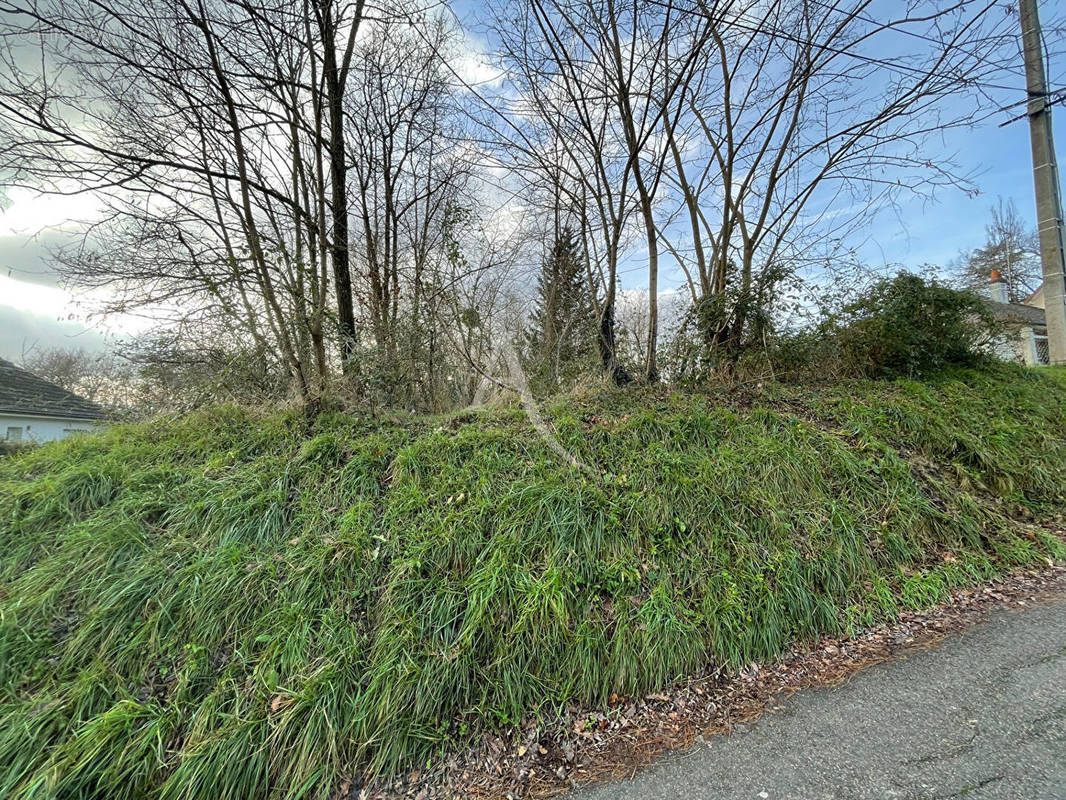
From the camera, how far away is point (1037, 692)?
1.76 metres

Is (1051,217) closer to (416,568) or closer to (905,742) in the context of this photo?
(905,742)

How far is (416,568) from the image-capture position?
7.19 feet

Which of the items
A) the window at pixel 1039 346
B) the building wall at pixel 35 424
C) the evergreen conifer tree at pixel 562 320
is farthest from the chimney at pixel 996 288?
the building wall at pixel 35 424

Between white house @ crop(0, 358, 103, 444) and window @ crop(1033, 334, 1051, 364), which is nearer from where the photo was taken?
white house @ crop(0, 358, 103, 444)

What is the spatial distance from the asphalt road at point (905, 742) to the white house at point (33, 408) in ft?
45.4

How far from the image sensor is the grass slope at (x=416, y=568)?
1.63 meters

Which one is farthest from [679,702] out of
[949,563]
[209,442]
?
[209,442]

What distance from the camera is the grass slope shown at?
163cm

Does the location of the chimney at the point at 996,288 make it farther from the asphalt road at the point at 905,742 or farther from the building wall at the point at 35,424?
the building wall at the point at 35,424

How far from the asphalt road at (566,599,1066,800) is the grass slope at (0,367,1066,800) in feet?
1.21

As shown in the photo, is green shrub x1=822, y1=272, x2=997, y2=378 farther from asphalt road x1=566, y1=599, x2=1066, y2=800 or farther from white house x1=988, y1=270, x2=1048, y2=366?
asphalt road x1=566, y1=599, x2=1066, y2=800

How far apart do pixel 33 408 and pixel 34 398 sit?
81 cm

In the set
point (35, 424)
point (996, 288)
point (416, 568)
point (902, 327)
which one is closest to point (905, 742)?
point (416, 568)

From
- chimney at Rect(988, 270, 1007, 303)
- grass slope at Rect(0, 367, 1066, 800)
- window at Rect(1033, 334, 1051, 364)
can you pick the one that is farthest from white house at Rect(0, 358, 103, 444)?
chimney at Rect(988, 270, 1007, 303)
